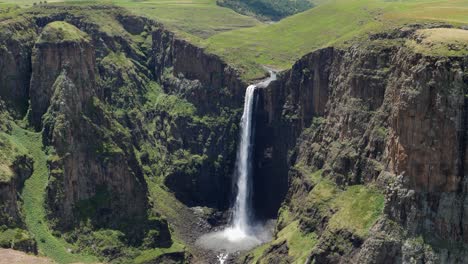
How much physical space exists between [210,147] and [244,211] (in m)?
16.5

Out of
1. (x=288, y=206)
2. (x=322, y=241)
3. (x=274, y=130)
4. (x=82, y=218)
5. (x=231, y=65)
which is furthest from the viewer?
(x=231, y=65)

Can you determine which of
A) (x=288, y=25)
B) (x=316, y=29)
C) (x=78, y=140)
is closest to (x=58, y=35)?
(x=78, y=140)

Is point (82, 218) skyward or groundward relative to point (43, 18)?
groundward

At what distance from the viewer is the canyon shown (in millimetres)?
80375

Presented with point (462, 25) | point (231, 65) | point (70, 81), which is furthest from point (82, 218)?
point (462, 25)

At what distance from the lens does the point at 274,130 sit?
131 m

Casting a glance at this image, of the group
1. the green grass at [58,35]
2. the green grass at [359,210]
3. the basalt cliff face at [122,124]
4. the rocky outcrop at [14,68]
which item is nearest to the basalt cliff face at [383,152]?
the green grass at [359,210]

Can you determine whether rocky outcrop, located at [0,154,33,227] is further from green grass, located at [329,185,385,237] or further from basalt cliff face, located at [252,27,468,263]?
green grass, located at [329,185,385,237]

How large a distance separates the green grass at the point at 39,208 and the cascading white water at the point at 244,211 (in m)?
24.3

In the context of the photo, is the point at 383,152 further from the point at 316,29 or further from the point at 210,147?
the point at 316,29

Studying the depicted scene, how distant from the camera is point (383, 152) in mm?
92312

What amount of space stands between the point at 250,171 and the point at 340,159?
108 feet

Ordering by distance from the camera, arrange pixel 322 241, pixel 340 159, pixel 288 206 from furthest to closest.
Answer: pixel 288 206 → pixel 340 159 → pixel 322 241

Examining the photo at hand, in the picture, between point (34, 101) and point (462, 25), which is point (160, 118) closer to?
point (34, 101)
